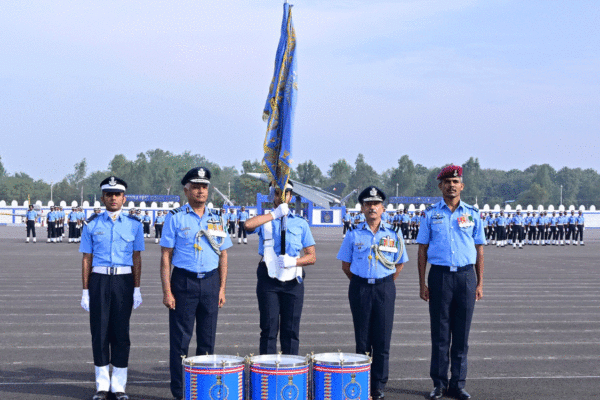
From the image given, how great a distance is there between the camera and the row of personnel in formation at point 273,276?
6262 millimetres

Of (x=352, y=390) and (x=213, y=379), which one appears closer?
(x=213, y=379)

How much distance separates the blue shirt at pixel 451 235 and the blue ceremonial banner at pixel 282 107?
155 centimetres

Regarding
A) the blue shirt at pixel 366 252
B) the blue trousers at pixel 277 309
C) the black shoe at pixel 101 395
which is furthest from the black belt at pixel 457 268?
the black shoe at pixel 101 395

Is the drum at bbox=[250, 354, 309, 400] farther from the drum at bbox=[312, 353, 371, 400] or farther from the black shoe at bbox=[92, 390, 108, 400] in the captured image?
the black shoe at bbox=[92, 390, 108, 400]

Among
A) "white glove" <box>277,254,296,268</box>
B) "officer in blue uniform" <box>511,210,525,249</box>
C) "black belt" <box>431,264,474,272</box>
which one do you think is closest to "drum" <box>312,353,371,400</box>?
"white glove" <box>277,254,296,268</box>

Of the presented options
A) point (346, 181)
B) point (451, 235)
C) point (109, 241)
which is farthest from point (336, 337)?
point (346, 181)

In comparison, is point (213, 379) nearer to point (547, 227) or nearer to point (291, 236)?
point (291, 236)

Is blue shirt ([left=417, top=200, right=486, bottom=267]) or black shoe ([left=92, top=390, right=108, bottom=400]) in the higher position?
blue shirt ([left=417, top=200, right=486, bottom=267])

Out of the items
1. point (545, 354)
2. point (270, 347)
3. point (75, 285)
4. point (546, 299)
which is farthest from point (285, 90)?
point (75, 285)

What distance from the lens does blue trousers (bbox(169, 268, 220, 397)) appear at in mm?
6184

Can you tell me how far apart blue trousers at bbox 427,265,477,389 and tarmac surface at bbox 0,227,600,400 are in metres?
0.32

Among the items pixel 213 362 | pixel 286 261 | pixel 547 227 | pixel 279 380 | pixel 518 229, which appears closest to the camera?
pixel 279 380

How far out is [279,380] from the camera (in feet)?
16.3

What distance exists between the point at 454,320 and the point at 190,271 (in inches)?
102
